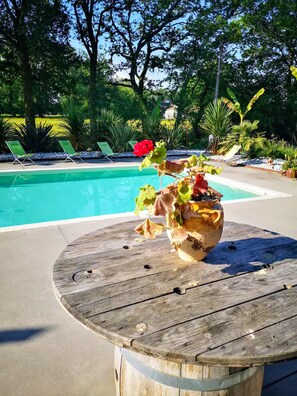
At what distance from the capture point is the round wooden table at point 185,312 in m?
1.13

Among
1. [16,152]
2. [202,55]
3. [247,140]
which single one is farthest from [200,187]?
[202,55]

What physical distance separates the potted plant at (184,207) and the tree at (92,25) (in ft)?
41.4

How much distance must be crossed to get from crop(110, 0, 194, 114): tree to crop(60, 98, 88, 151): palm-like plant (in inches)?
261

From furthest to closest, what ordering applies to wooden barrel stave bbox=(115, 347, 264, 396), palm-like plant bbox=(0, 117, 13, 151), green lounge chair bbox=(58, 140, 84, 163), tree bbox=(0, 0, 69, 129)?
tree bbox=(0, 0, 69, 129), palm-like plant bbox=(0, 117, 13, 151), green lounge chair bbox=(58, 140, 84, 163), wooden barrel stave bbox=(115, 347, 264, 396)

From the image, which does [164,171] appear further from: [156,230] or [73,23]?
[73,23]

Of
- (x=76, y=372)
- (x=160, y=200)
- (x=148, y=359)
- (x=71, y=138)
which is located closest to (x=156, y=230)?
(x=160, y=200)

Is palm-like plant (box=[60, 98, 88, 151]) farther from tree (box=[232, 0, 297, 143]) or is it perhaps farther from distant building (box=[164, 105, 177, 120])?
tree (box=[232, 0, 297, 143])

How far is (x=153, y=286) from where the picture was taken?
A: 1512 millimetres

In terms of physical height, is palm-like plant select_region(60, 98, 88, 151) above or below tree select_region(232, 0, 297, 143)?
below

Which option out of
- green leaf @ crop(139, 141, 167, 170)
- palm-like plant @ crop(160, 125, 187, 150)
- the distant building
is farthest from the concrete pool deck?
the distant building

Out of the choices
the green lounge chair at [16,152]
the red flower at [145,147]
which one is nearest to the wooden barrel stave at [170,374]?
the red flower at [145,147]

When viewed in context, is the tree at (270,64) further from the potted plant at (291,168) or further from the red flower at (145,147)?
the red flower at (145,147)

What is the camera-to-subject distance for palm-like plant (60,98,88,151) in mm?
11852

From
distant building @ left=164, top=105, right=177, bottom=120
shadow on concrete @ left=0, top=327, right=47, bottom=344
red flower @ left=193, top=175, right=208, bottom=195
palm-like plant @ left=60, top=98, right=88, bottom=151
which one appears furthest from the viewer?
distant building @ left=164, top=105, right=177, bottom=120
